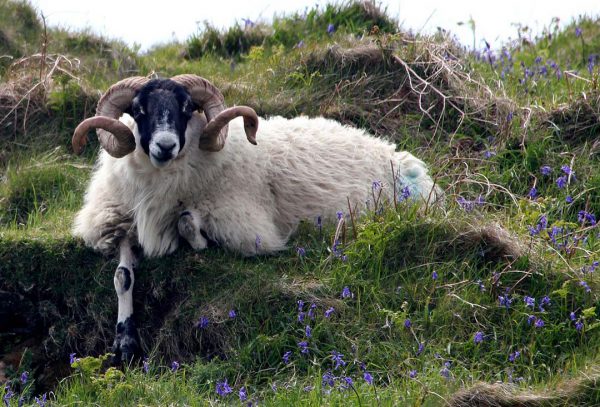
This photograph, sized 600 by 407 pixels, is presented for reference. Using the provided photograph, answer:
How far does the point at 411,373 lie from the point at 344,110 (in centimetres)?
452

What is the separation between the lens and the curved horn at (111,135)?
809 cm

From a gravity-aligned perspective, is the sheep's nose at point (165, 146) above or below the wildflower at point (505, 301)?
above

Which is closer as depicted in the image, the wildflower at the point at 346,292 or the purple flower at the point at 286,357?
the purple flower at the point at 286,357

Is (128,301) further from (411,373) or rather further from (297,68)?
(297,68)

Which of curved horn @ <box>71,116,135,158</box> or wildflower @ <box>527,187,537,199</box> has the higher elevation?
curved horn @ <box>71,116,135,158</box>

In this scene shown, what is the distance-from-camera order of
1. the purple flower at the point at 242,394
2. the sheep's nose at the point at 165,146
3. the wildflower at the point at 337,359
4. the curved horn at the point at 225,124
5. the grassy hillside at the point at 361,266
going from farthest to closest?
the curved horn at the point at 225,124
the sheep's nose at the point at 165,146
the grassy hillside at the point at 361,266
the wildflower at the point at 337,359
the purple flower at the point at 242,394

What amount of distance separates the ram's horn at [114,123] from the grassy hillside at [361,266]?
821 mm

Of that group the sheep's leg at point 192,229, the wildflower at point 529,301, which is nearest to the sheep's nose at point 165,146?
the sheep's leg at point 192,229

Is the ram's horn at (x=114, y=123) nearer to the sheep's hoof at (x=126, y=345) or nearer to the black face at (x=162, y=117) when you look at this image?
the black face at (x=162, y=117)

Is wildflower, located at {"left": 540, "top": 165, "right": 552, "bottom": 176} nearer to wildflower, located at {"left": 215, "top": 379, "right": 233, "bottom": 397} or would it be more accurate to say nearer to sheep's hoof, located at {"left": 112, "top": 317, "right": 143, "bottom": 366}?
sheep's hoof, located at {"left": 112, "top": 317, "right": 143, "bottom": 366}

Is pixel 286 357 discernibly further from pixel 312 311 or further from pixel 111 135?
pixel 111 135

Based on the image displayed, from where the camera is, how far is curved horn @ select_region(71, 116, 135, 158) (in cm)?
809

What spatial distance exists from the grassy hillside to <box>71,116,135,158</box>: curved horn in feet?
2.64

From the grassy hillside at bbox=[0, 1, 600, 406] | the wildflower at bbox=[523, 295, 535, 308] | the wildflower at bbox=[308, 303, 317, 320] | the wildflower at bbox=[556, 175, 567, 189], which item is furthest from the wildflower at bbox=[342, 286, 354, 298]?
the wildflower at bbox=[556, 175, 567, 189]
